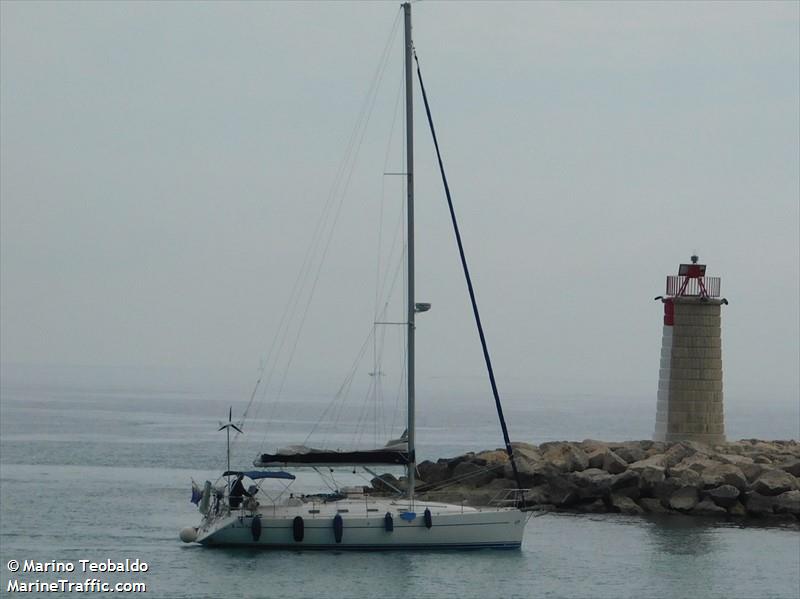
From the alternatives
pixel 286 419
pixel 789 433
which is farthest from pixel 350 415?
pixel 789 433

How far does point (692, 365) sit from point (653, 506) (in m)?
4.81

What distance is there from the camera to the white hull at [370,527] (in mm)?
27844

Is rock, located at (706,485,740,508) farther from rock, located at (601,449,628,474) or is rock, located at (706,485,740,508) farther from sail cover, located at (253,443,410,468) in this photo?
sail cover, located at (253,443,410,468)

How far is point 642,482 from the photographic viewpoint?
35344 mm

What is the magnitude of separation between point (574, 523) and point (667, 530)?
2.26 m

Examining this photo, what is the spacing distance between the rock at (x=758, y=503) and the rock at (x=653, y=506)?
201 centimetres

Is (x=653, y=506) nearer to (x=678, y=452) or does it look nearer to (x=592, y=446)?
(x=678, y=452)

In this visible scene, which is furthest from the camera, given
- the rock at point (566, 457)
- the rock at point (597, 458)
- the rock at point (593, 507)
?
the rock at point (566, 457)

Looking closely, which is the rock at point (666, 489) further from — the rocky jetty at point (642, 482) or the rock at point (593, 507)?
the rock at point (593, 507)

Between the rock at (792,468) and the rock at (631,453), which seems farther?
the rock at (631,453)

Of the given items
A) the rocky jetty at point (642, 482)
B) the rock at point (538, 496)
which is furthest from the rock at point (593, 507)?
the rock at point (538, 496)

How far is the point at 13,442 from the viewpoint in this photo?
213ft

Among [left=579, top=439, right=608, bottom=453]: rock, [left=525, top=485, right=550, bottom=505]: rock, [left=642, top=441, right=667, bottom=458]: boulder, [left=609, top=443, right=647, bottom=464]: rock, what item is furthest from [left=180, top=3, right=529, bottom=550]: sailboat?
[left=579, top=439, right=608, bottom=453]: rock

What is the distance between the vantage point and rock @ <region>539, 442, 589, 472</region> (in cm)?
3706
